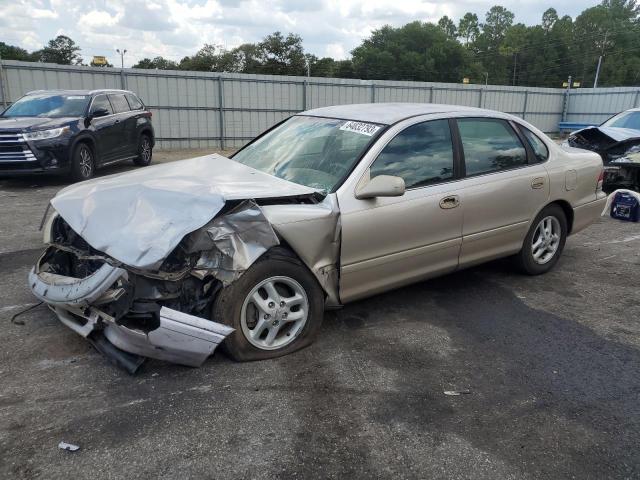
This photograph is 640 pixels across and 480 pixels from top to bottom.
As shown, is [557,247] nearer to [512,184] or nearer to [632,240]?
[512,184]

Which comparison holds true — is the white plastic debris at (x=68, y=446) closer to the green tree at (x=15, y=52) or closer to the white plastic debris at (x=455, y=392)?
the white plastic debris at (x=455, y=392)

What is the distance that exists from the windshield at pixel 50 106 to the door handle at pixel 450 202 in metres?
8.60

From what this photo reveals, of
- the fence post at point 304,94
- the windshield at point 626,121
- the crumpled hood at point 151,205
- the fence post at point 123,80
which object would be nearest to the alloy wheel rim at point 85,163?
the crumpled hood at point 151,205

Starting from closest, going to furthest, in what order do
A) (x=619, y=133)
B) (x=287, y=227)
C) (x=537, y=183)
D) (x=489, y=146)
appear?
(x=287, y=227) < (x=489, y=146) < (x=537, y=183) < (x=619, y=133)

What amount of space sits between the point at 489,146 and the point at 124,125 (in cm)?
936

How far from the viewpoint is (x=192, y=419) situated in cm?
282

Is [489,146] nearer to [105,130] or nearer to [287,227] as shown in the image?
[287,227]

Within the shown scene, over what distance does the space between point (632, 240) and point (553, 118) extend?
22706 millimetres

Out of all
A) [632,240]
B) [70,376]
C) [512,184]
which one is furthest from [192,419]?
[632,240]

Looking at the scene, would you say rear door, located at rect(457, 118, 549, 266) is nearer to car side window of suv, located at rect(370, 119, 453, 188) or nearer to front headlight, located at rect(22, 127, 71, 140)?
car side window of suv, located at rect(370, 119, 453, 188)

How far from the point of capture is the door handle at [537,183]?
479 cm

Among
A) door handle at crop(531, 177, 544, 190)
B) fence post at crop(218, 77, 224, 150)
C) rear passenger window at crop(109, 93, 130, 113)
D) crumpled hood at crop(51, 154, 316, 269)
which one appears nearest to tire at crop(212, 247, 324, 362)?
crumpled hood at crop(51, 154, 316, 269)

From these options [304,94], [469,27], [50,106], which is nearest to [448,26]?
[469,27]

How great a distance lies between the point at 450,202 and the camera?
4.15 meters
